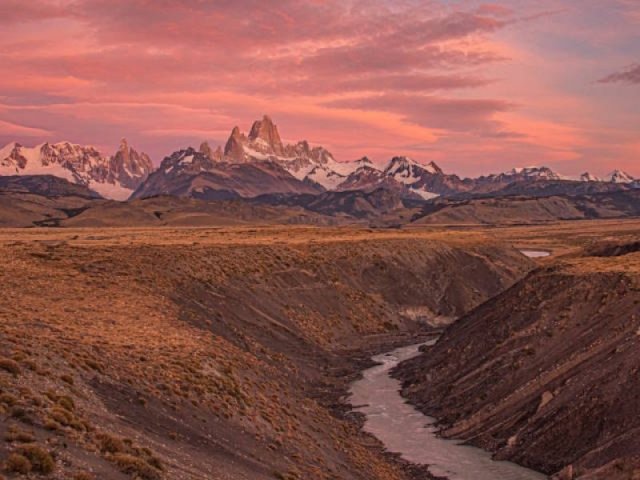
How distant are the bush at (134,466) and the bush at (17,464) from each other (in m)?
5.31

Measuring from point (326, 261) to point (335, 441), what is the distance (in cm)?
7986

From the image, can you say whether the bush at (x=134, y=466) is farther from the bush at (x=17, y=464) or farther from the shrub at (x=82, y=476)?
the bush at (x=17, y=464)

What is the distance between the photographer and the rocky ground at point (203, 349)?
35406mm

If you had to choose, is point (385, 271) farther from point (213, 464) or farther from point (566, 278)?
point (213, 464)

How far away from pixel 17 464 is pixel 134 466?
6.37 m

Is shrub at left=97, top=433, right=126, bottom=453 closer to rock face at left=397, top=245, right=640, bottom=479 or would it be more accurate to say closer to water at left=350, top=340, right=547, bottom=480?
rock face at left=397, top=245, right=640, bottom=479

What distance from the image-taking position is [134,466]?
32.0 m

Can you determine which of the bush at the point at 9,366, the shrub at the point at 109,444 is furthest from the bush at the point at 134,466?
the bush at the point at 9,366

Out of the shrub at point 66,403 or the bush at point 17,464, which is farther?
the shrub at point 66,403

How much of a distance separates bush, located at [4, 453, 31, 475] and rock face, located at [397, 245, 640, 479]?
34627 millimetres

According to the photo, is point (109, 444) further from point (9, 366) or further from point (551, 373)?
point (551, 373)

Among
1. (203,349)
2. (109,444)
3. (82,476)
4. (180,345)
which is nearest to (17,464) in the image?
(82,476)

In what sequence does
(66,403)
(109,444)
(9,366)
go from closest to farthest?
(109,444) < (66,403) < (9,366)

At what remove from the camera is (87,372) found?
155 ft
